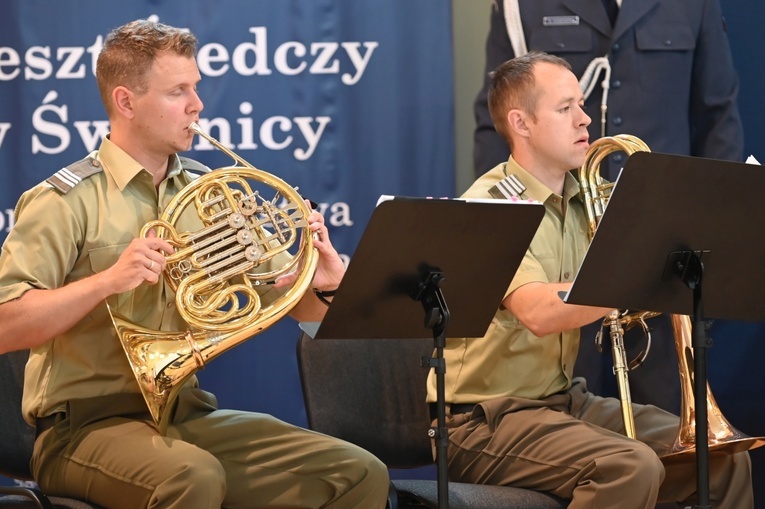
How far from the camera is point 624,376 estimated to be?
12.6 ft

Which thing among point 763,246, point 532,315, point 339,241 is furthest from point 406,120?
point 763,246

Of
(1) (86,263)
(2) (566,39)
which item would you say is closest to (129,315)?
(1) (86,263)

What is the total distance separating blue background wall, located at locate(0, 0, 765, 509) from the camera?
4809mm

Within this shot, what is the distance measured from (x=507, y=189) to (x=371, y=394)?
838 mm

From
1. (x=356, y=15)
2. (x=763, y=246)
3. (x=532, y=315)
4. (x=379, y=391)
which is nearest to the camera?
(x=763, y=246)

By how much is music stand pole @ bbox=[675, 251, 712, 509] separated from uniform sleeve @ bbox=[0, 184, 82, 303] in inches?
68.2

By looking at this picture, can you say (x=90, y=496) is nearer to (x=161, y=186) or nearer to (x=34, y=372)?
(x=34, y=372)

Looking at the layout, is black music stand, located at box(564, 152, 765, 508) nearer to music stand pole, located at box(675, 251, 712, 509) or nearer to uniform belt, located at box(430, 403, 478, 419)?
music stand pole, located at box(675, 251, 712, 509)

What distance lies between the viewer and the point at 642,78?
4.66m

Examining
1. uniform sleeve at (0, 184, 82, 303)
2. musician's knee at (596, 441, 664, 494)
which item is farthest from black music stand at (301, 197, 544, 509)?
uniform sleeve at (0, 184, 82, 303)

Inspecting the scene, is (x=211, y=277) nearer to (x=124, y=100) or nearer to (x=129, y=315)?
(x=129, y=315)

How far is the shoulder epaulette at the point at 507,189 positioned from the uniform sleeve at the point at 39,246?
1.36 m

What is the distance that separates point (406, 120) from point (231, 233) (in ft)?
5.45

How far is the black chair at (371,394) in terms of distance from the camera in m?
4.01
